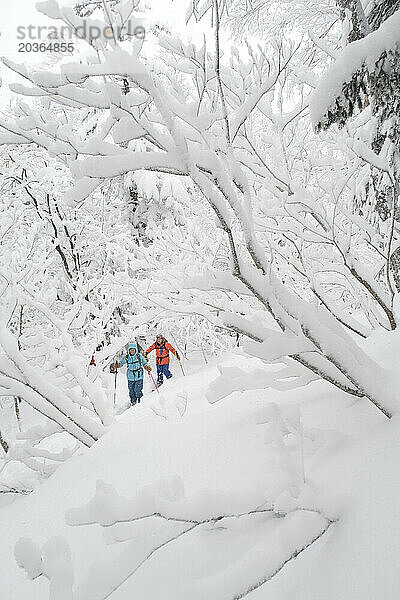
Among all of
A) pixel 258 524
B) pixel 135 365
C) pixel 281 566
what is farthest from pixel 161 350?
pixel 281 566

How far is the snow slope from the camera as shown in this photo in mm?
986

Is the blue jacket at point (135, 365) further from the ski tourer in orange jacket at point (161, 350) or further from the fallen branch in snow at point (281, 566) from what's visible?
the fallen branch in snow at point (281, 566)

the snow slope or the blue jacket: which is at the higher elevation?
the blue jacket

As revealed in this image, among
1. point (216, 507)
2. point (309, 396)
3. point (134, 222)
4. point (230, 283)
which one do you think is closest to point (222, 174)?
point (230, 283)

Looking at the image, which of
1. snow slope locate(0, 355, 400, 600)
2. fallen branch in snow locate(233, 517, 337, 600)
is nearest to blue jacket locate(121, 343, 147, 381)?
snow slope locate(0, 355, 400, 600)

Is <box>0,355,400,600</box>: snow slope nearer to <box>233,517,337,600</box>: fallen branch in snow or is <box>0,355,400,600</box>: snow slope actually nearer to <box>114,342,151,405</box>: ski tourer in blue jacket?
<box>233,517,337,600</box>: fallen branch in snow

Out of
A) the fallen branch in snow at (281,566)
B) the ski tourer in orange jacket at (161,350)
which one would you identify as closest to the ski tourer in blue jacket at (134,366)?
the ski tourer in orange jacket at (161,350)

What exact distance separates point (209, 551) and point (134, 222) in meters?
11.5

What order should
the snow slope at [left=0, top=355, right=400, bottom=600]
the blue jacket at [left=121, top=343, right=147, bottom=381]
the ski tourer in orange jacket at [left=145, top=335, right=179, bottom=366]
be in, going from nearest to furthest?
the snow slope at [left=0, top=355, right=400, bottom=600] → the blue jacket at [left=121, top=343, right=147, bottom=381] → the ski tourer in orange jacket at [left=145, top=335, right=179, bottom=366]

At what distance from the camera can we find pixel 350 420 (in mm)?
1693

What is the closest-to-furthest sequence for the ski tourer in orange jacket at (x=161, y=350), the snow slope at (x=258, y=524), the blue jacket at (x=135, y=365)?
the snow slope at (x=258, y=524)
the blue jacket at (x=135, y=365)
the ski tourer in orange jacket at (x=161, y=350)

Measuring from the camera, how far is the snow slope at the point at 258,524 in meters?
0.99

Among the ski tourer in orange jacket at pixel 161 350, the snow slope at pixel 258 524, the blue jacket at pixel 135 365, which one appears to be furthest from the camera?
the ski tourer in orange jacket at pixel 161 350

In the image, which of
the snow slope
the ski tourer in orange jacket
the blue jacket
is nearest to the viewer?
the snow slope
